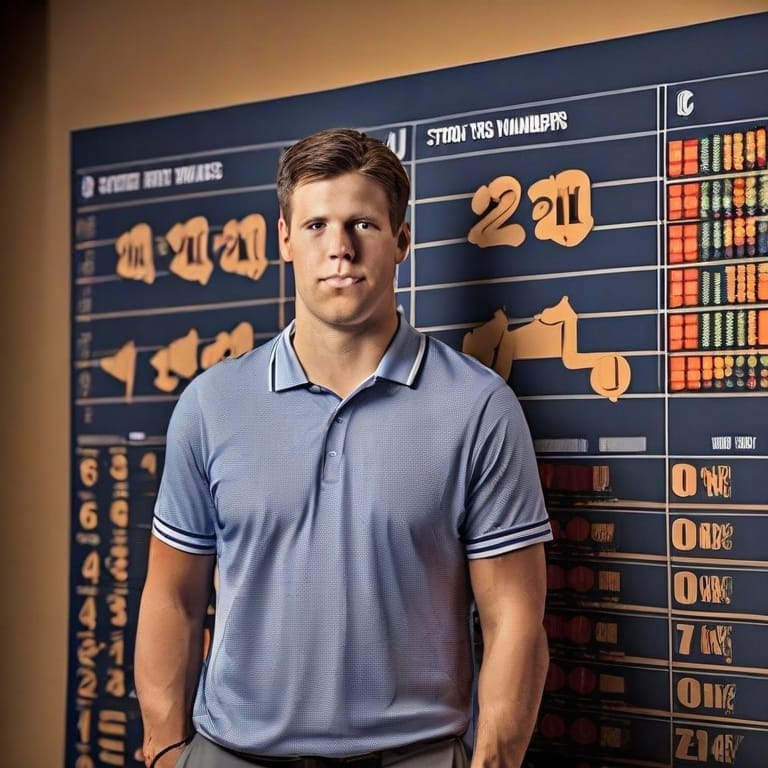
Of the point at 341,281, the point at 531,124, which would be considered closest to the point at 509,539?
the point at 341,281

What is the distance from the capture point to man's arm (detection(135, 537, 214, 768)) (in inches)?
65.7

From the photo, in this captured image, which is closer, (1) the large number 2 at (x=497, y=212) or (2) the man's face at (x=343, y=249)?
(2) the man's face at (x=343, y=249)

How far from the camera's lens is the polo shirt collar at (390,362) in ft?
5.20

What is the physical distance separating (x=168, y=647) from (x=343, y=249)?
2.21 feet

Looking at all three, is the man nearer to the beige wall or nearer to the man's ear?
the man's ear

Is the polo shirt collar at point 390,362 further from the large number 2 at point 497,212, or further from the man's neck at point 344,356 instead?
the large number 2 at point 497,212

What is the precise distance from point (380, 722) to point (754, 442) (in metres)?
0.67

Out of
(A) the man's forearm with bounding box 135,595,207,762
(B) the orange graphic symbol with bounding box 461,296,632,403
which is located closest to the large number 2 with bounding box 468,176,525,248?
(B) the orange graphic symbol with bounding box 461,296,632,403

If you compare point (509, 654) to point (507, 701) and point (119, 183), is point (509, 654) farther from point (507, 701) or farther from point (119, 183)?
point (119, 183)

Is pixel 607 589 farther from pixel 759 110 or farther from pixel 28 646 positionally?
pixel 28 646

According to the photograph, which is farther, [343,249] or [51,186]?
[51,186]

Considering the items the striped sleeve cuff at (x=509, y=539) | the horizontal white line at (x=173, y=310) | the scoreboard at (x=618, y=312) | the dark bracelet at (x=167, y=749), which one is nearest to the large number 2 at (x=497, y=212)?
the scoreboard at (x=618, y=312)

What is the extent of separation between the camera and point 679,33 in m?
1.63

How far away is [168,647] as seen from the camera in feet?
5.49
